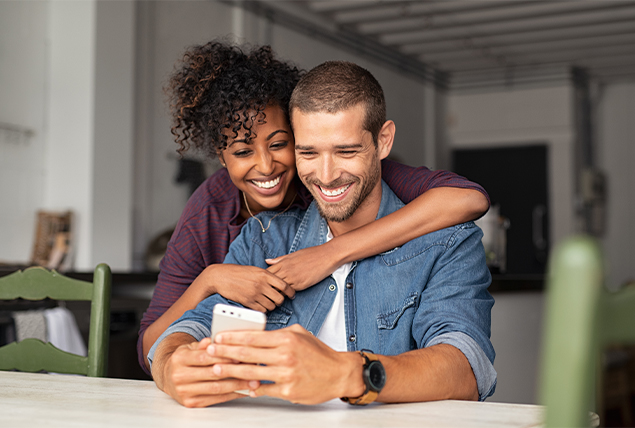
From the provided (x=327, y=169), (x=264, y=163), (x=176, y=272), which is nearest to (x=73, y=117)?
(x=176, y=272)

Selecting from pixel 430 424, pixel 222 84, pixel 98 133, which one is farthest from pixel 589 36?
pixel 430 424

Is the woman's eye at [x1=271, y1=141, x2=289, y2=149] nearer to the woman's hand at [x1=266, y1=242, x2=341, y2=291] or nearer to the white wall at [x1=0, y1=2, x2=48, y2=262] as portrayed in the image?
the woman's hand at [x1=266, y1=242, x2=341, y2=291]

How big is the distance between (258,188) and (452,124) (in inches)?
306

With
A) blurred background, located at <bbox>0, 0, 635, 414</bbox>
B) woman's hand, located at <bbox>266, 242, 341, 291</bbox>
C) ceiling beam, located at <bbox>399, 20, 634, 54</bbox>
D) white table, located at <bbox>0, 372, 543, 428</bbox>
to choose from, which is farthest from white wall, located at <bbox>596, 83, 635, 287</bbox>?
white table, located at <bbox>0, 372, 543, 428</bbox>

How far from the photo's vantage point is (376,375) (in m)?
1.08

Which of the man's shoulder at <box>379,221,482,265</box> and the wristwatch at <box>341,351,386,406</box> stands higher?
the man's shoulder at <box>379,221,482,265</box>

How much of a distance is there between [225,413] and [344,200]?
0.68 metres

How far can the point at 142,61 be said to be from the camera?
5.02m

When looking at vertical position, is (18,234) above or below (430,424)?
above

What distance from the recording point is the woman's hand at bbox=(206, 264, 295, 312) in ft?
5.01

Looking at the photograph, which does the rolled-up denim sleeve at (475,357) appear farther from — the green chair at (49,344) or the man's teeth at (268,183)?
the green chair at (49,344)

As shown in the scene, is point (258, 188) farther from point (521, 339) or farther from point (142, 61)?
point (142, 61)

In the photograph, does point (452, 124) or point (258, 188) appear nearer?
point (258, 188)

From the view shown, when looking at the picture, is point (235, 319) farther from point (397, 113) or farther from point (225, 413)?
point (397, 113)
